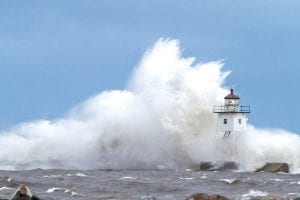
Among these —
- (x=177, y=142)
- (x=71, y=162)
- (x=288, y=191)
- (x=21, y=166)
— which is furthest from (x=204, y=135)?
(x=288, y=191)

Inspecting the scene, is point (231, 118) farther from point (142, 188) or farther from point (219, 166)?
point (142, 188)

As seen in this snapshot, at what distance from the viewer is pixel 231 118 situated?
62.9 metres

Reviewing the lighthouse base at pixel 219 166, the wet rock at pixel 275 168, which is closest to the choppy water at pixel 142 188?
the wet rock at pixel 275 168

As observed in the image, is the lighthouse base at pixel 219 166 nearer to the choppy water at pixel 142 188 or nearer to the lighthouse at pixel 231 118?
the lighthouse at pixel 231 118

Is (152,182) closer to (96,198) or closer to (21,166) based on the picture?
(96,198)

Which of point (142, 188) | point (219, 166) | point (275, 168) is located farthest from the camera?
point (219, 166)

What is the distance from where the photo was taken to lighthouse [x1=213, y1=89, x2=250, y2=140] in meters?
62.9

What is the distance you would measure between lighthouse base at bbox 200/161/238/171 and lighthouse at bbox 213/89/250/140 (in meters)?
2.02

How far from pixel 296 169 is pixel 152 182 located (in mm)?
24395

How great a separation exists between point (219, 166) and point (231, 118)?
3.88 meters

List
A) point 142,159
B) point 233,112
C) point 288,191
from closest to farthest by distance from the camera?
point 288,191, point 233,112, point 142,159

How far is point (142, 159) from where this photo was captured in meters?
67.6

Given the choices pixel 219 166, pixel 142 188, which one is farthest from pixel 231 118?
pixel 142 188

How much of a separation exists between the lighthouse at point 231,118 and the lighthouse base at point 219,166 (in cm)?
202
